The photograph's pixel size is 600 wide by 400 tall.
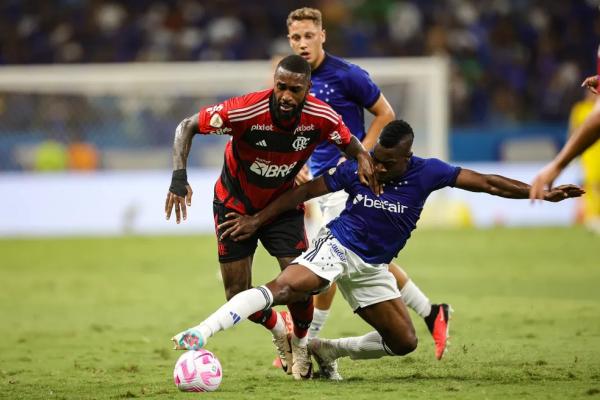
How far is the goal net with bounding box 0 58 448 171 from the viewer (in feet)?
65.6

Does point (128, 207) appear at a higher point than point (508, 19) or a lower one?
lower

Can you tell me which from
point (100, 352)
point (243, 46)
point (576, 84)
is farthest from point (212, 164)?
point (100, 352)

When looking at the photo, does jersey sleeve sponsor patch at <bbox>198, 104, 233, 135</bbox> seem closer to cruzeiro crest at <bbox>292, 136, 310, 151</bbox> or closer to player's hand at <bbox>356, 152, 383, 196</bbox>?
cruzeiro crest at <bbox>292, 136, 310, 151</bbox>

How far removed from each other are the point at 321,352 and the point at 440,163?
1.54 meters

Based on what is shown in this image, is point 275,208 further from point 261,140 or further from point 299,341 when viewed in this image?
point 299,341

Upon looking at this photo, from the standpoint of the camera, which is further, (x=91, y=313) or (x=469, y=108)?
(x=469, y=108)

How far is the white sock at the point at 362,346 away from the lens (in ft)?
23.0

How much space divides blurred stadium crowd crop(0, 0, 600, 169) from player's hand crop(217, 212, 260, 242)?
1599 cm

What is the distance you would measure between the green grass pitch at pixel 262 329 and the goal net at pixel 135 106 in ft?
8.10

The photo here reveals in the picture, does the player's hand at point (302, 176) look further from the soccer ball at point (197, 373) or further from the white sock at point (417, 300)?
the soccer ball at point (197, 373)

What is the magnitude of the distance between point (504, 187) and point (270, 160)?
158cm

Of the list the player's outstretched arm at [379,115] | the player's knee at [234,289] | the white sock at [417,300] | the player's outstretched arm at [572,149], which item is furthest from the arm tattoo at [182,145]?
the player's outstretched arm at [572,149]

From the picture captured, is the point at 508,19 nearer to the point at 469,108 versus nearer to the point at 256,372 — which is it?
the point at 469,108

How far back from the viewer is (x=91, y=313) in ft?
36.2
